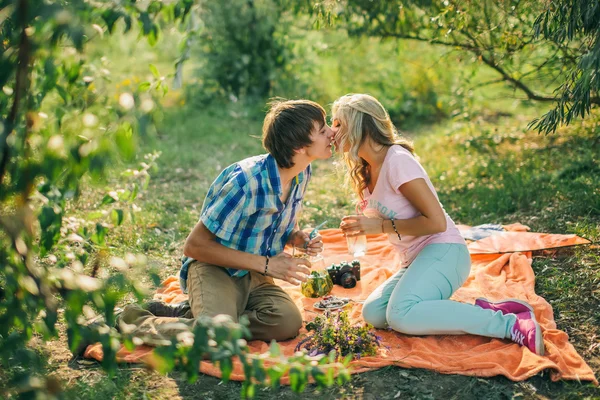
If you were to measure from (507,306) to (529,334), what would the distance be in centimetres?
31

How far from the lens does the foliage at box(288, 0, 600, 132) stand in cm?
385

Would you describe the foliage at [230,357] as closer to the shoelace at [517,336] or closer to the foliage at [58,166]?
the foliage at [58,166]

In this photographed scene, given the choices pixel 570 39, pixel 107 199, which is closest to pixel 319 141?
pixel 107 199

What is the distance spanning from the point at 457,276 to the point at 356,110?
3.66 ft

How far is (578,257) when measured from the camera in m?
4.42

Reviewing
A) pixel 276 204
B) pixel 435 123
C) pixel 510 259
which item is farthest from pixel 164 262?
pixel 435 123

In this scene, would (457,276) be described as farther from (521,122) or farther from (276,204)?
(521,122)

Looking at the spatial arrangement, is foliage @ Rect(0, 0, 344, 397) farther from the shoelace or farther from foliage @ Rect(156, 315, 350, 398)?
the shoelace

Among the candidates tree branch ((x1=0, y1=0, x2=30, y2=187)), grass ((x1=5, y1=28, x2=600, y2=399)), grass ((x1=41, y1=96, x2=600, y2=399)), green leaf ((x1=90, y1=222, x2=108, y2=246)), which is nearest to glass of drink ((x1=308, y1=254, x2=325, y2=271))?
grass ((x1=5, y1=28, x2=600, y2=399))

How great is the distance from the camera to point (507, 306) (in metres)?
3.67

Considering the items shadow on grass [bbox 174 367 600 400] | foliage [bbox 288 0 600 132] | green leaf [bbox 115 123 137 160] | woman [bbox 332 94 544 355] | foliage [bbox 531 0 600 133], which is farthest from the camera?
foliage [bbox 288 0 600 132]

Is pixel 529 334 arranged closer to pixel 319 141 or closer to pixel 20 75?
pixel 319 141

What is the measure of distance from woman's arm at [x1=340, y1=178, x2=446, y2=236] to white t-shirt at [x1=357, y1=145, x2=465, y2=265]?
53mm

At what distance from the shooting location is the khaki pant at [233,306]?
3.54 m
